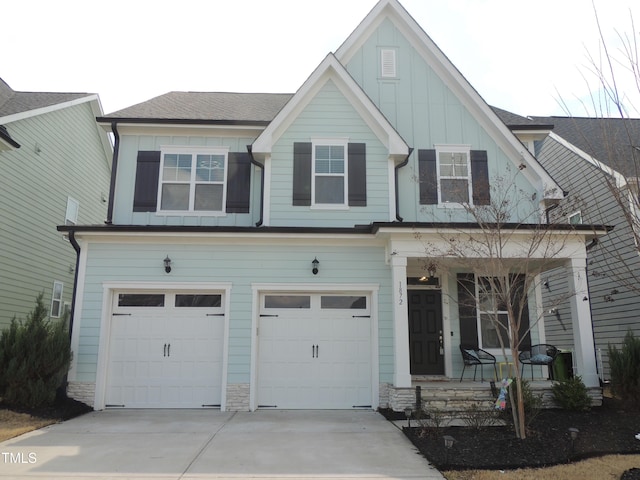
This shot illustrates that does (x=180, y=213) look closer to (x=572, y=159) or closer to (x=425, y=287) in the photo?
(x=425, y=287)

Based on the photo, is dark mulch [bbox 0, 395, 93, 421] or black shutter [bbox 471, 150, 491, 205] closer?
dark mulch [bbox 0, 395, 93, 421]

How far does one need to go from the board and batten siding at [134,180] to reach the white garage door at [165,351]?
177cm

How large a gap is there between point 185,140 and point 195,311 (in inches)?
163

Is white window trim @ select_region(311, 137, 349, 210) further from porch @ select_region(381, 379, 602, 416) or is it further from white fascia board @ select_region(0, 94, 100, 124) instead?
white fascia board @ select_region(0, 94, 100, 124)

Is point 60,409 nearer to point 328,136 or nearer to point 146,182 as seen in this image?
point 146,182

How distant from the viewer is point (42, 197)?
46.6 ft

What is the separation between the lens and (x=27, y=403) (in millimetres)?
8547

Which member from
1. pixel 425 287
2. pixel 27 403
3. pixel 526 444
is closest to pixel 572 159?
pixel 425 287

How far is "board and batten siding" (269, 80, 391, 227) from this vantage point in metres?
10.6

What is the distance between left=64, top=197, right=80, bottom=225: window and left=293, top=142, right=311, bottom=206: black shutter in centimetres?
873

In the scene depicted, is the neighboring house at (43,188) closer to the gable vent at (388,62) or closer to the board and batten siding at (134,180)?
the board and batten siding at (134,180)

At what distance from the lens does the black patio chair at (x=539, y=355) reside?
30.8 feet

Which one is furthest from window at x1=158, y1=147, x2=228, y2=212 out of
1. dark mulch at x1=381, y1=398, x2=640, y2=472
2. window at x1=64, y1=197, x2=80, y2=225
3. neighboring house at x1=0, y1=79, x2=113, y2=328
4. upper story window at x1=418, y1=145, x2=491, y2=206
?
dark mulch at x1=381, y1=398, x2=640, y2=472

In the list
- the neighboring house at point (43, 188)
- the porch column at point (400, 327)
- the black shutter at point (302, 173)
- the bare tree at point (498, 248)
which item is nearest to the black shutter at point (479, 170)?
the bare tree at point (498, 248)
